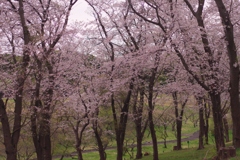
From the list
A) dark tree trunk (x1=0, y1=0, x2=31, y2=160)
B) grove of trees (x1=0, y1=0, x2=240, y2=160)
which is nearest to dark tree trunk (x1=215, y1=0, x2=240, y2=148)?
grove of trees (x1=0, y1=0, x2=240, y2=160)

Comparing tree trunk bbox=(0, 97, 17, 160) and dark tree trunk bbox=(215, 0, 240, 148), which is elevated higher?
dark tree trunk bbox=(215, 0, 240, 148)

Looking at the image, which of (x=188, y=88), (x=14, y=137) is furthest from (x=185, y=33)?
(x=14, y=137)

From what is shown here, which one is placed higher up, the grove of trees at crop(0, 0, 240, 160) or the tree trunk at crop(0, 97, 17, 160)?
the grove of trees at crop(0, 0, 240, 160)

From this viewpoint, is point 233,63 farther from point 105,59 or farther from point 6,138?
point 105,59

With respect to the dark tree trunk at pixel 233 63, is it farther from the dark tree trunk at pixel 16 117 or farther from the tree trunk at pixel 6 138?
the tree trunk at pixel 6 138

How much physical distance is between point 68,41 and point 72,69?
1628 millimetres

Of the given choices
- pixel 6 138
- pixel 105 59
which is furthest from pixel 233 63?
pixel 105 59

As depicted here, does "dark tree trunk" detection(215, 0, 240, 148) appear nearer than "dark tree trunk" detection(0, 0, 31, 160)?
No

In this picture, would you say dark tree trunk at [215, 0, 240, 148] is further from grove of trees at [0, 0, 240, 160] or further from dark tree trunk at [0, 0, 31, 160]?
dark tree trunk at [0, 0, 31, 160]

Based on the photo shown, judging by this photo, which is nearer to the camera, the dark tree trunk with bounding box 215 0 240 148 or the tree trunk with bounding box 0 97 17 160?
the tree trunk with bounding box 0 97 17 160

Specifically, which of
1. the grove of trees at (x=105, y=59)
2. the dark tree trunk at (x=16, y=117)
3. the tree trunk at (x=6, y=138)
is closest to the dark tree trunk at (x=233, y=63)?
the grove of trees at (x=105, y=59)

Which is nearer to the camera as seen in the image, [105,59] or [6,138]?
[6,138]

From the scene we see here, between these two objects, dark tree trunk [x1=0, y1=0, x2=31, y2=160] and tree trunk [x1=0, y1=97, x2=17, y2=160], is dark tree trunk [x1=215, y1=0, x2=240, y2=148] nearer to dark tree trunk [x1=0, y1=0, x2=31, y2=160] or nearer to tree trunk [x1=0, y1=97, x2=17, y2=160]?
dark tree trunk [x1=0, y1=0, x2=31, y2=160]

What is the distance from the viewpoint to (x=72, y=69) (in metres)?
16.6
